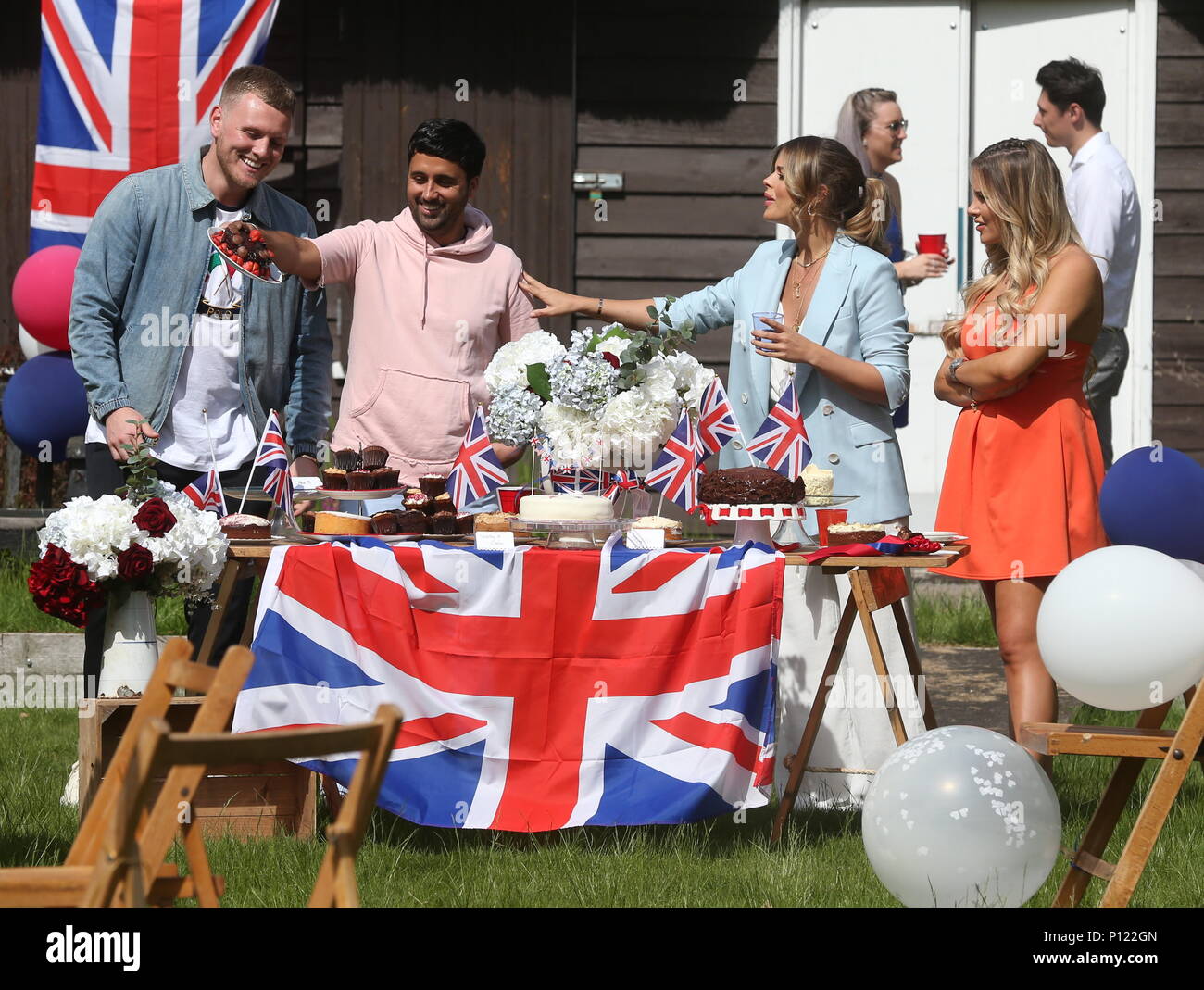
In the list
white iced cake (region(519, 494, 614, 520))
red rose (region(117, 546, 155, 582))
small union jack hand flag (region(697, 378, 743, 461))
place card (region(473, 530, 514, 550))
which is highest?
small union jack hand flag (region(697, 378, 743, 461))

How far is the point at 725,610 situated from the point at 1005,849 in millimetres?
934

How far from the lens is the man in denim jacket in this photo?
14.4 feet

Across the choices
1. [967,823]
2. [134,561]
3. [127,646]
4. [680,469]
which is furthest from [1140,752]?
[127,646]

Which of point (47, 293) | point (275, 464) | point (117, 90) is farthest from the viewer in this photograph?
point (117, 90)

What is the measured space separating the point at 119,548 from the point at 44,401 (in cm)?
323

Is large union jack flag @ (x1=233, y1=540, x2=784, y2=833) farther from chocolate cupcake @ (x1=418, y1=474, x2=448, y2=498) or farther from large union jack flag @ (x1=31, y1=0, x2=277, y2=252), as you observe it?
large union jack flag @ (x1=31, y1=0, x2=277, y2=252)

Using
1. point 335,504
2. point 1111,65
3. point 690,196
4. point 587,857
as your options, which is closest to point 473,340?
point 335,504

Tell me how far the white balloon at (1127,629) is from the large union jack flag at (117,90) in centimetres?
520

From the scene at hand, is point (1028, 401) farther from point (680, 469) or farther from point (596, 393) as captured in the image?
point (596, 393)

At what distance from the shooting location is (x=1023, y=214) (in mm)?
4090

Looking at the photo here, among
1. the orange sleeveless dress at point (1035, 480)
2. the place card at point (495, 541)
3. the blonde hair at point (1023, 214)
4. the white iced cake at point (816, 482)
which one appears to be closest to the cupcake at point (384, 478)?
the place card at point (495, 541)

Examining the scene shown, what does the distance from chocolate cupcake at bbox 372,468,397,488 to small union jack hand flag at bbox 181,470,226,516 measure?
44 cm

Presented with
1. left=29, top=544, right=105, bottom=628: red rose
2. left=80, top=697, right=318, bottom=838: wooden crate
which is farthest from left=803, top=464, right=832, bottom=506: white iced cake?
left=29, top=544, right=105, bottom=628: red rose

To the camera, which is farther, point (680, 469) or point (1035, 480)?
point (1035, 480)
